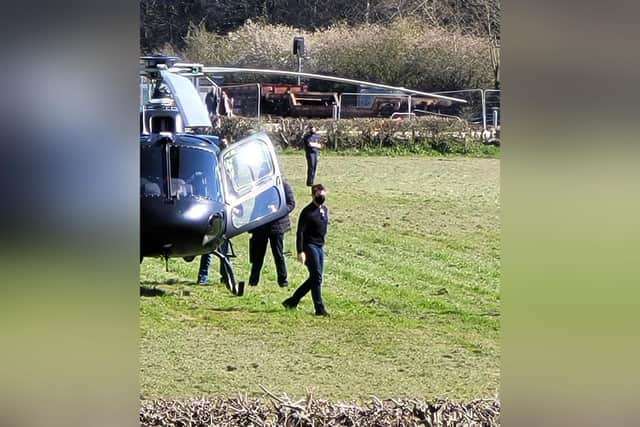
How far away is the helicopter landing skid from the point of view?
4.67 metres

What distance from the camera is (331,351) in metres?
4.62

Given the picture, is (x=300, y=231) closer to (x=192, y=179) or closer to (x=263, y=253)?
(x=263, y=253)

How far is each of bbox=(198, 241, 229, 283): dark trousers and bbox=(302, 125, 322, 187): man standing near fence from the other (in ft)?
1.64

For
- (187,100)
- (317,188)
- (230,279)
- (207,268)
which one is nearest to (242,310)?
(230,279)

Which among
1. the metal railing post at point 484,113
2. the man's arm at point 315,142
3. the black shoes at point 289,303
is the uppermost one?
the metal railing post at point 484,113

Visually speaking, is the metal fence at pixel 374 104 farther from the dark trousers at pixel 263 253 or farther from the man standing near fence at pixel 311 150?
the dark trousers at pixel 263 253

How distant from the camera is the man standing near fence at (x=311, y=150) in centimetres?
469

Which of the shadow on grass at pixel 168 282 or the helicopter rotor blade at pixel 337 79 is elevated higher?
the helicopter rotor blade at pixel 337 79

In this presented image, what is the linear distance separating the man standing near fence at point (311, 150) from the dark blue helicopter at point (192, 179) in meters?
0.15

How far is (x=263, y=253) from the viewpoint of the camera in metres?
4.69

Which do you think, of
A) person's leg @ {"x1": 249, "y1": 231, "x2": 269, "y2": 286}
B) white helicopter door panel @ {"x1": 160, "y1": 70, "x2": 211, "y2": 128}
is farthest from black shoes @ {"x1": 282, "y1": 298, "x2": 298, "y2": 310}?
white helicopter door panel @ {"x1": 160, "y1": 70, "x2": 211, "y2": 128}

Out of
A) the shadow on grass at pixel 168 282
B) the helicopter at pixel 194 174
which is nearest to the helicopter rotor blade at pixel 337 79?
the helicopter at pixel 194 174
